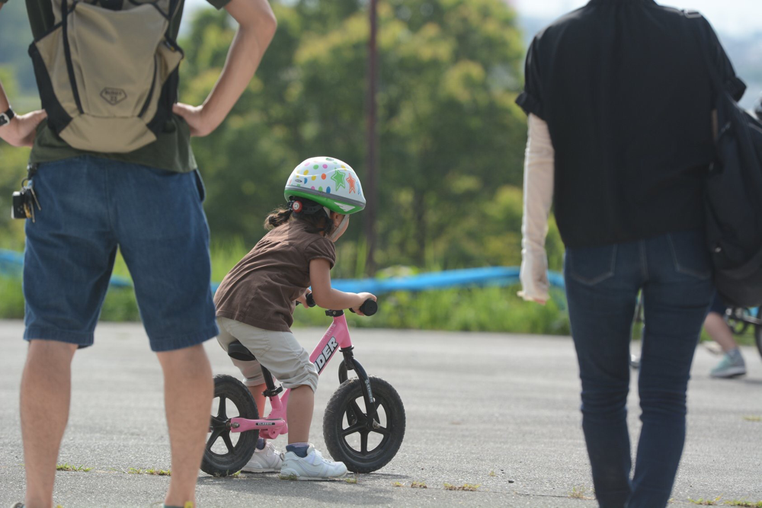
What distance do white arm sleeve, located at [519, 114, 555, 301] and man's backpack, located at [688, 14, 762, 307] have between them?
0.47 meters

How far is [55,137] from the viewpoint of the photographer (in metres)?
2.83

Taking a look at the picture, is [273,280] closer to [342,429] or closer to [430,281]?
[342,429]

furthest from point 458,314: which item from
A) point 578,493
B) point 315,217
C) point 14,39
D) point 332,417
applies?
point 14,39

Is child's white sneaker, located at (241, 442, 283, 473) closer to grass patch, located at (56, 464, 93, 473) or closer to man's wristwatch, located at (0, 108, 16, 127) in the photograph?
grass patch, located at (56, 464, 93, 473)

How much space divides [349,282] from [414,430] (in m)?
8.27

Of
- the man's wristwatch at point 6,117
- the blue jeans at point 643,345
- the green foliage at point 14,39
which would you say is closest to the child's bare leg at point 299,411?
the blue jeans at point 643,345

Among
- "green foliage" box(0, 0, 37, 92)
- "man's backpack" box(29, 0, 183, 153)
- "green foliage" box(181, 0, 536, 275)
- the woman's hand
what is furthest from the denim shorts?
"green foliage" box(0, 0, 37, 92)

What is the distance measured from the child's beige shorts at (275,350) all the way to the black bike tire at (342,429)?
24 centimetres

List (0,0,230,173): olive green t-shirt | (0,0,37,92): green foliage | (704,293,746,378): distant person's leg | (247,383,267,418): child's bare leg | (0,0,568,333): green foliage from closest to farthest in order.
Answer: (0,0,230,173): olive green t-shirt
(247,383,267,418): child's bare leg
(704,293,746,378): distant person's leg
(0,0,568,333): green foliage
(0,0,37,92): green foliage

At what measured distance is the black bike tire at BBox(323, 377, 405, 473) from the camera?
4.39 meters

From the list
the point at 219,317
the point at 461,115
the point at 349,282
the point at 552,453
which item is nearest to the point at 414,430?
the point at 552,453

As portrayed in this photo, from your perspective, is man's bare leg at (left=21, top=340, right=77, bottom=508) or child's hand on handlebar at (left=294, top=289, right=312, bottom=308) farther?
child's hand on handlebar at (left=294, top=289, right=312, bottom=308)

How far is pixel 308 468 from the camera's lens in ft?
13.6

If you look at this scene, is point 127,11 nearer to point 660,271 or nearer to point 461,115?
point 660,271
